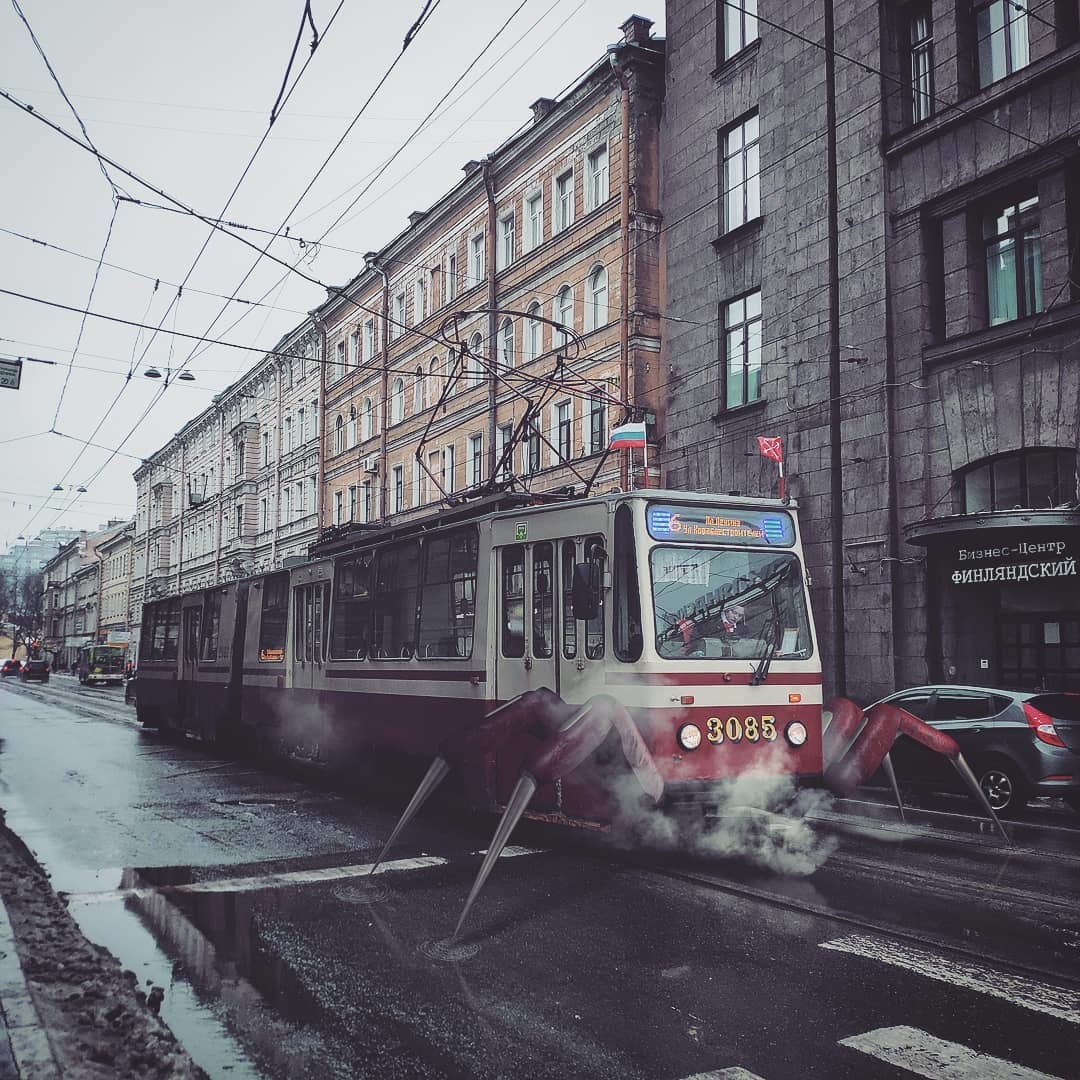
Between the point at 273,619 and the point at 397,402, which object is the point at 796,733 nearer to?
the point at 273,619

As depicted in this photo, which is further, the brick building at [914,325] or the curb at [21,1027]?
the brick building at [914,325]

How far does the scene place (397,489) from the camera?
40.2 m

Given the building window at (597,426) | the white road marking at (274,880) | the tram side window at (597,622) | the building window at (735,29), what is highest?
the building window at (735,29)

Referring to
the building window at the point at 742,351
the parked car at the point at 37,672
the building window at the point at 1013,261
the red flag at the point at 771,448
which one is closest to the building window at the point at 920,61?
the building window at the point at 1013,261

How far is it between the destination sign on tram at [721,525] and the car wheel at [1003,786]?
4.91 meters

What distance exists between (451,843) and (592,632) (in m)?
2.50

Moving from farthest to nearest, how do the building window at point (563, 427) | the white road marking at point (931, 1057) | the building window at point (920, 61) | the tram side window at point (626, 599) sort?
the building window at point (563, 427) < the building window at point (920, 61) < the tram side window at point (626, 599) < the white road marking at point (931, 1057)

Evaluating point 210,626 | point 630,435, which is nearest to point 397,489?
point 210,626

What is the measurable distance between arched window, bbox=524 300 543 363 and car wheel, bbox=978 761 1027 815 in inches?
788

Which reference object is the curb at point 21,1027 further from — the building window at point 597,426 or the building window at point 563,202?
the building window at point 563,202

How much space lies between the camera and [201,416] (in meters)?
65.9

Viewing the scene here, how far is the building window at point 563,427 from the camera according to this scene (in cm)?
2906

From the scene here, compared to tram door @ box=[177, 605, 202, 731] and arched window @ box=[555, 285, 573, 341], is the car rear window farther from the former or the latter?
arched window @ box=[555, 285, 573, 341]

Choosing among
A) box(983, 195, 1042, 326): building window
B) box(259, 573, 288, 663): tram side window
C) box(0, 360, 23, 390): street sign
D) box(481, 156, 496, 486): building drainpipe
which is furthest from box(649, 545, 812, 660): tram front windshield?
box(481, 156, 496, 486): building drainpipe
